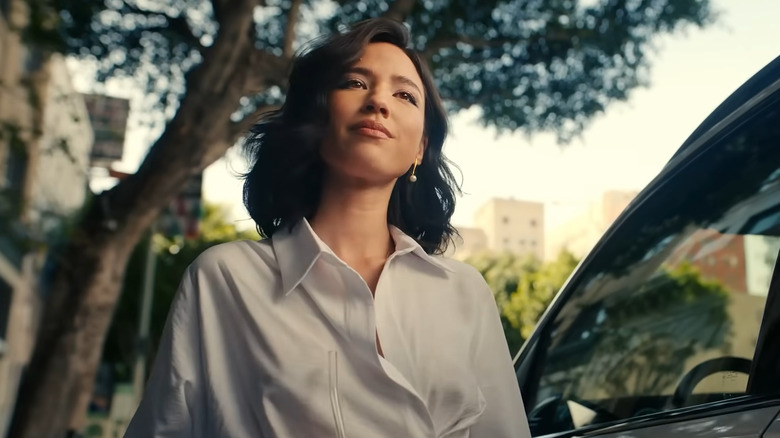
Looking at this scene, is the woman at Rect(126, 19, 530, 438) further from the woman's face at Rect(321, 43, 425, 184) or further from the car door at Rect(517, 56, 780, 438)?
Answer: the car door at Rect(517, 56, 780, 438)

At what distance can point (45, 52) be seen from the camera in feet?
26.1

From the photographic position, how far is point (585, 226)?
11617mm

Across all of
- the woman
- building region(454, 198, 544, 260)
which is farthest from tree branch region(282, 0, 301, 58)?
the woman

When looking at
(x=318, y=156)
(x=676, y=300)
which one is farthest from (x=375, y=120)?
(x=676, y=300)

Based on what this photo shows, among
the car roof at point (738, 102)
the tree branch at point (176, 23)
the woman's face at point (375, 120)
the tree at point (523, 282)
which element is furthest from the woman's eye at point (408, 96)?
the tree branch at point (176, 23)

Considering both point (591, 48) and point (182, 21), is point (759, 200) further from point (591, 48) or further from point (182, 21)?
point (591, 48)

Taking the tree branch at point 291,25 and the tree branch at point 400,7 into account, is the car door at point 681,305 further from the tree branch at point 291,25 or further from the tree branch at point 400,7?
the tree branch at point 291,25

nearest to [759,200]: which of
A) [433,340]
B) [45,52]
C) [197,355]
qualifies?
[433,340]

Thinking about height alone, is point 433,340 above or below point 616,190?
below

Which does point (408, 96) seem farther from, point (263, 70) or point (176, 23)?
point (176, 23)

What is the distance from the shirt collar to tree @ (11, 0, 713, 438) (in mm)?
5130

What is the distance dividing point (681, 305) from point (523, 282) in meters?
6.31

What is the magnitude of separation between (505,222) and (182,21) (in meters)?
3.92

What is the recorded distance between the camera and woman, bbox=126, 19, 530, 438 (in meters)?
1.40
